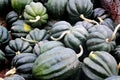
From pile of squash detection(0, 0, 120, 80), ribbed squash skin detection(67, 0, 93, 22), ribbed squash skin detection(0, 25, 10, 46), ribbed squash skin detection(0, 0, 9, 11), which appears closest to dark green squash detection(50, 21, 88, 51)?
pile of squash detection(0, 0, 120, 80)

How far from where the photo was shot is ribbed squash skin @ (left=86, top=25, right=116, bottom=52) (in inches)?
146

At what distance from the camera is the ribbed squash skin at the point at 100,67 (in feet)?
11.3

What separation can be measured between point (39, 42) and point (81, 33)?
553mm

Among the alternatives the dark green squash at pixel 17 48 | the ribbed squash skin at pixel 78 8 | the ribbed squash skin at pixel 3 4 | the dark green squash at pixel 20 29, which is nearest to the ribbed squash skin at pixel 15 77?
the dark green squash at pixel 17 48

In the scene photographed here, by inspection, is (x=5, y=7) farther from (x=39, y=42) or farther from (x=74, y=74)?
(x=74, y=74)

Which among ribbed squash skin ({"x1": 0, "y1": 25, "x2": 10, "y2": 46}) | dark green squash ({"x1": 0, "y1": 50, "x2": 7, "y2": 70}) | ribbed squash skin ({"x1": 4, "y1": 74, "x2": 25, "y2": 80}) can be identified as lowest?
dark green squash ({"x1": 0, "y1": 50, "x2": 7, "y2": 70})

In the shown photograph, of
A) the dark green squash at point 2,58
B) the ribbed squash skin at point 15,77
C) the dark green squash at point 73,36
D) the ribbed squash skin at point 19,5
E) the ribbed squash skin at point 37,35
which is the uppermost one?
the ribbed squash skin at point 19,5

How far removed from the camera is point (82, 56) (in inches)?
152

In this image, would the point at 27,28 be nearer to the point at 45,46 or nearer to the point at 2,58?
the point at 2,58

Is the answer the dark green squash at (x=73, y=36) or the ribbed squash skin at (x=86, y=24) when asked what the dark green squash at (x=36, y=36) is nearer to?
the dark green squash at (x=73, y=36)

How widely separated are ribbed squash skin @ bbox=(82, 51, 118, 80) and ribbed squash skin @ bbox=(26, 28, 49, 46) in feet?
3.34

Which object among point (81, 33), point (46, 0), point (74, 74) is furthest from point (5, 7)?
point (74, 74)

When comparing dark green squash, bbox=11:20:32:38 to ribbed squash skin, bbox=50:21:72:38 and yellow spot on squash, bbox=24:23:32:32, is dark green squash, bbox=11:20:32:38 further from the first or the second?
ribbed squash skin, bbox=50:21:72:38

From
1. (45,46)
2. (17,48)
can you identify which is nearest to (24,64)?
(45,46)
